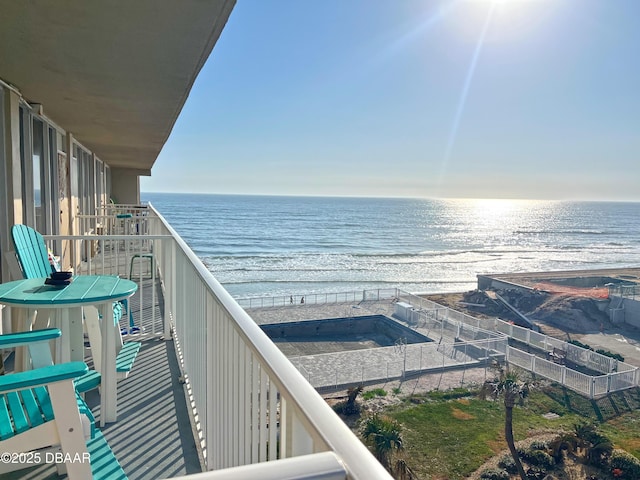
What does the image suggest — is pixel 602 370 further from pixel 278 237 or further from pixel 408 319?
pixel 278 237

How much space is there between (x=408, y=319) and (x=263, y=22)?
11606 millimetres

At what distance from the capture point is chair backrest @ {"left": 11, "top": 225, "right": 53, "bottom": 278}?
2.56 m

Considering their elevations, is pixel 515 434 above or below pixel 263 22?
below

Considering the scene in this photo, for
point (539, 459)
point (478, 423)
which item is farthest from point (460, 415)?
point (539, 459)

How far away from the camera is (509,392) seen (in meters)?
11.1

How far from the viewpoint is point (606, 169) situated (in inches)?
2835

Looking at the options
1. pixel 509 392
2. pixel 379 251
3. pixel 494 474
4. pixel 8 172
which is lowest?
pixel 494 474

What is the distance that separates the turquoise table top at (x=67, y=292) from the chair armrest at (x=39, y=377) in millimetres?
726

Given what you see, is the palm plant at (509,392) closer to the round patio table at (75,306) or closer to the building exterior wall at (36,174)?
the building exterior wall at (36,174)

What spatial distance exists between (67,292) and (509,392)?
11290mm

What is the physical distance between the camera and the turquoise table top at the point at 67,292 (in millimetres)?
1987

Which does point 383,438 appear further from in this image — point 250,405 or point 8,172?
point 250,405

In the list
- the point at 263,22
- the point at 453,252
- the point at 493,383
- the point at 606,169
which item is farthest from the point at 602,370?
the point at 606,169

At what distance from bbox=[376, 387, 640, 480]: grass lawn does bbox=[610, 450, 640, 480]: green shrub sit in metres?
0.68
